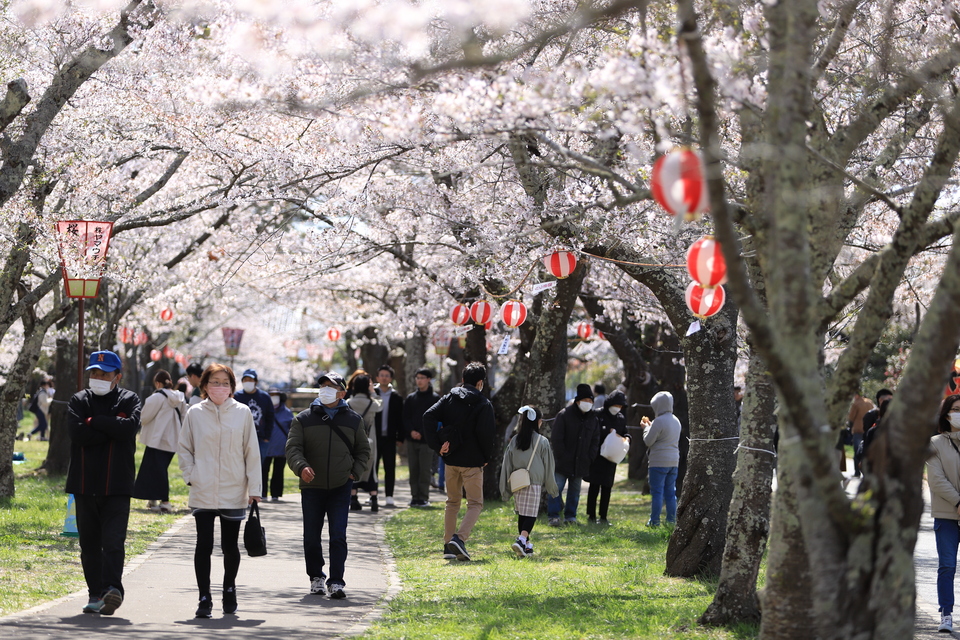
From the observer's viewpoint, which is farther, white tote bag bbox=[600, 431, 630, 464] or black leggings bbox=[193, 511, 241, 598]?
white tote bag bbox=[600, 431, 630, 464]

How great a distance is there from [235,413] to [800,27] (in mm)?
4869

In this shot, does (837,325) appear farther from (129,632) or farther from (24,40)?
(24,40)

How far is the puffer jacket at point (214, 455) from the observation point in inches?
294

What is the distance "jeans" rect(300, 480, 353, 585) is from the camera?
833 centimetres

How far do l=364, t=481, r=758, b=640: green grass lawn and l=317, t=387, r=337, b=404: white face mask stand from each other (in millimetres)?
1718

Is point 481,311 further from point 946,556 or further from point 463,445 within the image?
point 946,556

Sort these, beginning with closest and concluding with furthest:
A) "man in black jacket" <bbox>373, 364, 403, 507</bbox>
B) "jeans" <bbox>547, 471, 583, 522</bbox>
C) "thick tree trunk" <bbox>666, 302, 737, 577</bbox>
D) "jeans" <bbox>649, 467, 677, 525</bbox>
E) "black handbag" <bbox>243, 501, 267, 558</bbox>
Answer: "black handbag" <bbox>243, 501, 267, 558</bbox> < "thick tree trunk" <bbox>666, 302, 737, 577</bbox> < "jeans" <bbox>649, 467, 677, 525</bbox> < "jeans" <bbox>547, 471, 583, 522</bbox> < "man in black jacket" <bbox>373, 364, 403, 507</bbox>

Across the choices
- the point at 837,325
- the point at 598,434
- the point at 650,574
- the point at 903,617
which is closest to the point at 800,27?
A: the point at 903,617

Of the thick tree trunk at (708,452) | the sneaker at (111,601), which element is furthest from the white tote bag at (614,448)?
the sneaker at (111,601)

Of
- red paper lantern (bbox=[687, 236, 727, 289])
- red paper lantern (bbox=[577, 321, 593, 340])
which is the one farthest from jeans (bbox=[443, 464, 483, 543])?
red paper lantern (bbox=[577, 321, 593, 340])

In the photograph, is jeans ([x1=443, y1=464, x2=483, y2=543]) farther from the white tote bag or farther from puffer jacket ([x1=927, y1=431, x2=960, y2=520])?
puffer jacket ([x1=927, y1=431, x2=960, y2=520])

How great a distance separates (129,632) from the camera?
671cm

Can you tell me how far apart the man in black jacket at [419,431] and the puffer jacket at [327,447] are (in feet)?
20.4

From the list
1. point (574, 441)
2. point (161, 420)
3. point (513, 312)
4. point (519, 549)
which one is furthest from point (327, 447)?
point (513, 312)
